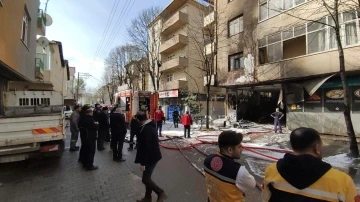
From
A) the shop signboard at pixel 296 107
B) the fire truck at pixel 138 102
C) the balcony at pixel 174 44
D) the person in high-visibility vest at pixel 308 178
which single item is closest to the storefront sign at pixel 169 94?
the balcony at pixel 174 44

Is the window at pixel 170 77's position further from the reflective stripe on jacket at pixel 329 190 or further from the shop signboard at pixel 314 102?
the reflective stripe on jacket at pixel 329 190

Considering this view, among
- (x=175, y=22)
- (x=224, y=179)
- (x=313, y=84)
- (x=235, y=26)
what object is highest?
(x=175, y=22)

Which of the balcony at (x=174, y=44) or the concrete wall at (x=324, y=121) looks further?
the balcony at (x=174, y=44)

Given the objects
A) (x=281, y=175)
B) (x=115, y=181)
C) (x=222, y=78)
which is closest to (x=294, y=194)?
(x=281, y=175)

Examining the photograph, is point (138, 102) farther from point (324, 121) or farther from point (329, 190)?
point (329, 190)

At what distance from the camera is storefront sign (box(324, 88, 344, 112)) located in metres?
11.2

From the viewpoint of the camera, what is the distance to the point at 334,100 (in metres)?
11.6

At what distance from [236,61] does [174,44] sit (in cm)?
1414

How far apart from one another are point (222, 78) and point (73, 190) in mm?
15540

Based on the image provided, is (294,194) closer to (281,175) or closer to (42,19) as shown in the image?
(281,175)

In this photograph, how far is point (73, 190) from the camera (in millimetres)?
4734

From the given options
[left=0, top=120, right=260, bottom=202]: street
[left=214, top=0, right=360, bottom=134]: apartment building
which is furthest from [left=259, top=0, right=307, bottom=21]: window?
[left=0, top=120, right=260, bottom=202]: street

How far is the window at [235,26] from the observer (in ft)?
56.2

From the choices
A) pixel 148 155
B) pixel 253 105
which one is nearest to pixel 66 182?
pixel 148 155
